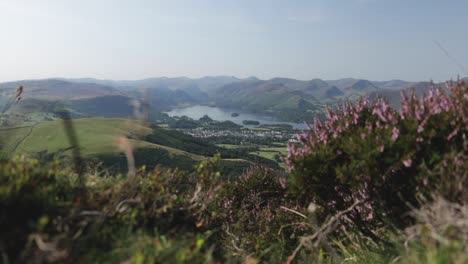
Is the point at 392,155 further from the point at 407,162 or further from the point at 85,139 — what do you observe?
the point at 85,139


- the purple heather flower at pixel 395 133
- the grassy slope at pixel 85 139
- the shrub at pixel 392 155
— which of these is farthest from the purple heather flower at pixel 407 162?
the grassy slope at pixel 85 139

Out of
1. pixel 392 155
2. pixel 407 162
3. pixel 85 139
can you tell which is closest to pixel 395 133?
pixel 392 155

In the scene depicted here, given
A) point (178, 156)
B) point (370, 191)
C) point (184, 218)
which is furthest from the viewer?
point (178, 156)

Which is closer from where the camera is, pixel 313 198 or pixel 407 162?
pixel 407 162

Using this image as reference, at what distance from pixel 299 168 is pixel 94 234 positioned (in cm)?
386

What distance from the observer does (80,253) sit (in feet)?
11.8

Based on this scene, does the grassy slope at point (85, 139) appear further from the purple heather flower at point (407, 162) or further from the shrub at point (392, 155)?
the purple heather flower at point (407, 162)

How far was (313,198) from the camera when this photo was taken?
7.28m

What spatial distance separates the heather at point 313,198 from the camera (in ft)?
11.8

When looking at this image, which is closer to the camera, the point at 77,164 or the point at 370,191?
the point at 77,164

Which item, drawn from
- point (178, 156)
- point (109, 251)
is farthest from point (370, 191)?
point (178, 156)

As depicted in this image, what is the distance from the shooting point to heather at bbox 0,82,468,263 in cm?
359

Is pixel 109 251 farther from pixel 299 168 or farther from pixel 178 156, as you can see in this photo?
pixel 178 156

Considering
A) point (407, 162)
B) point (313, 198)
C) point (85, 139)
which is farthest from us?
point (85, 139)
